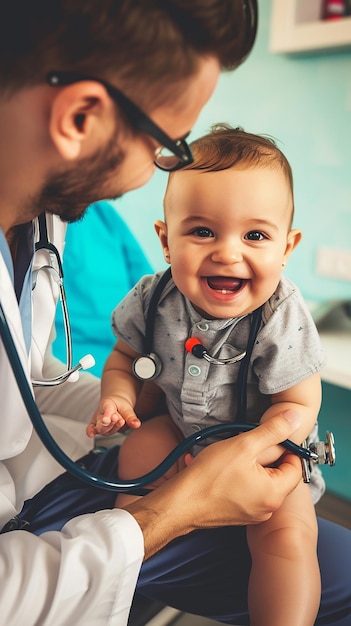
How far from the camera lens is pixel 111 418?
93 centimetres

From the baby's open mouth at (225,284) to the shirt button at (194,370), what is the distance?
0.49 feet

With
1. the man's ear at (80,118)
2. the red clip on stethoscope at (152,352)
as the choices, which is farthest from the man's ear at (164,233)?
the man's ear at (80,118)

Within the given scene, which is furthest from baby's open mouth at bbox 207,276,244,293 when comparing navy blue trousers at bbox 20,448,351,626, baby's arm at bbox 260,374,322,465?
navy blue trousers at bbox 20,448,351,626

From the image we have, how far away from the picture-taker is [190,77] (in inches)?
27.0

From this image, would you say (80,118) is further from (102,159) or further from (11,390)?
(11,390)

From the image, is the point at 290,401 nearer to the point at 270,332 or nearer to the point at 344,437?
the point at 270,332

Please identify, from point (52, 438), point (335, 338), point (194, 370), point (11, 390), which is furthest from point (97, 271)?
point (52, 438)

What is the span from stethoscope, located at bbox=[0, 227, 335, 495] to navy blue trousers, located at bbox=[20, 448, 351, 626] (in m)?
0.13

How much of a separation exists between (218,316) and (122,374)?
0.28 meters

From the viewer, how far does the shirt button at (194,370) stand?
95cm

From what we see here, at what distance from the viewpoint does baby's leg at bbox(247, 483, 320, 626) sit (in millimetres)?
806

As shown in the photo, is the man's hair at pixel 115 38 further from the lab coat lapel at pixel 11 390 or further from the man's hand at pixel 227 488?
the man's hand at pixel 227 488

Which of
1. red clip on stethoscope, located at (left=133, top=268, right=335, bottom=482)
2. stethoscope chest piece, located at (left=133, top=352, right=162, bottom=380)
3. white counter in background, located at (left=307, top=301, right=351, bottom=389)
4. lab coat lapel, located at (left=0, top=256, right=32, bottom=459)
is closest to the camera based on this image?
lab coat lapel, located at (left=0, top=256, right=32, bottom=459)

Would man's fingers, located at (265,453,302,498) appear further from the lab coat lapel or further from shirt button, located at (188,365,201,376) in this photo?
the lab coat lapel
